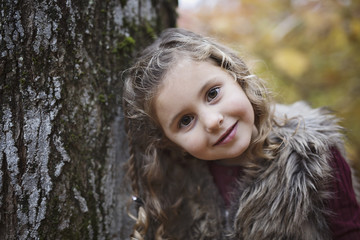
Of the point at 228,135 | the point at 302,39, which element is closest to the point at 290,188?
the point at 228,135

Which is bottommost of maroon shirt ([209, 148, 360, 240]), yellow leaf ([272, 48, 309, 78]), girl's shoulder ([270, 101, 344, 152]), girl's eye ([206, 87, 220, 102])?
maroon shirt ([209, 148, 360, 240])

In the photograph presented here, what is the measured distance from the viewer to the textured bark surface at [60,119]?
4.19 ft

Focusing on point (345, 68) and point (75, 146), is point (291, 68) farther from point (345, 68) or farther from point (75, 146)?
point (75, 146)

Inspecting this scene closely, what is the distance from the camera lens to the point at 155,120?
1542mm

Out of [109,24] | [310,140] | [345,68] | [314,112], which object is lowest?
[310,140]

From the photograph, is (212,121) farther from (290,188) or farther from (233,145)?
(290,188)

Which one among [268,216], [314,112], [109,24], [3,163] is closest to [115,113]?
[109,24]

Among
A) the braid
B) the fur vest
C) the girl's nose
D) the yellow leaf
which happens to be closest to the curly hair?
the braid

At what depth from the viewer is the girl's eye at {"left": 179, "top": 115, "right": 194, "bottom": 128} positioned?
1.44 metres

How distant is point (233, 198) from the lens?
163cm

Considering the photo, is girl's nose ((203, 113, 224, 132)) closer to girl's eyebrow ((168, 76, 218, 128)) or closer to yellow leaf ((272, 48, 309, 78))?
girl's eyebrow ((168, 76, 218, 128))

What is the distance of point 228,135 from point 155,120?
0.40 metres

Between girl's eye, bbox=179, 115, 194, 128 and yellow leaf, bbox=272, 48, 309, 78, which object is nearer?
girl's eye, bbox=179, 115, 194, 128

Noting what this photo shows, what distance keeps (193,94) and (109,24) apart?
63 centimetres
